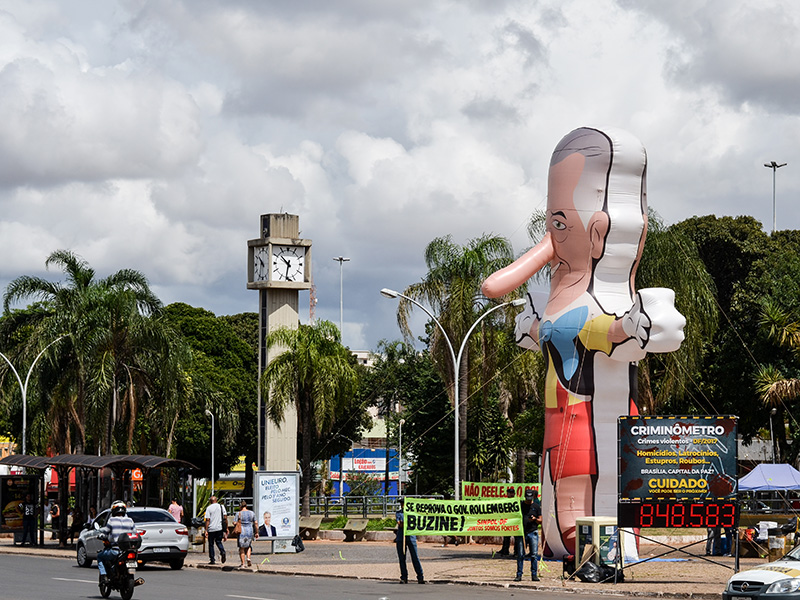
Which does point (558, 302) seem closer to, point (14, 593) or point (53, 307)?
point (14, 593)

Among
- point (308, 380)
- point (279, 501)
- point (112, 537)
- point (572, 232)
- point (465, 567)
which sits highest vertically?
point (572, 232)

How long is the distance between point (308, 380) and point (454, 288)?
934 centimetres

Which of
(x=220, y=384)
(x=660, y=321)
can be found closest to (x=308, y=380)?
(x=660, y=321)

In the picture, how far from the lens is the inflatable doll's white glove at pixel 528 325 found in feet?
89.4

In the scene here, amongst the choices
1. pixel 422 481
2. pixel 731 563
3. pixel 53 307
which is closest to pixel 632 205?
pixel 731 563

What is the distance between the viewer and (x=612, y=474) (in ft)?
83.1

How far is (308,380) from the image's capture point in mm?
46625

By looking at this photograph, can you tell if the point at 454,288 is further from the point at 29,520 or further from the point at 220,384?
the point at 220,384

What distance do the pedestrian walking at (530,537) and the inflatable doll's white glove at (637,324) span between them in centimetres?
411

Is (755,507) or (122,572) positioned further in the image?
(755,507)

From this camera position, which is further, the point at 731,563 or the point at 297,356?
the point at 297,356

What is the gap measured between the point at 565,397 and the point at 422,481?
39.7m

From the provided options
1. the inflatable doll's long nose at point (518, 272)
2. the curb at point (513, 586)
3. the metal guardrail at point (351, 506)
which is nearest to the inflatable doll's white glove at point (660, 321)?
the inflatable doll's long nose at point (518, 272)

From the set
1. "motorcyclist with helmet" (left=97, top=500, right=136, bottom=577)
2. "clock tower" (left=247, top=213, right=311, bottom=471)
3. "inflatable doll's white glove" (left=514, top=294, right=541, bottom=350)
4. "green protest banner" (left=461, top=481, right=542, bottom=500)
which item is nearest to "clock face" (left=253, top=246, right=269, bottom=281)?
"clock tower" (left=247, top=213, right=311, bottom=471)
